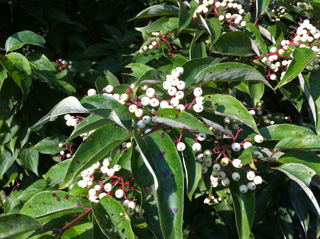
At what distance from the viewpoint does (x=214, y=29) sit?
143 cm

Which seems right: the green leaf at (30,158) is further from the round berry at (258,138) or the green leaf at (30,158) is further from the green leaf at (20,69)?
the round berry at (258,138)

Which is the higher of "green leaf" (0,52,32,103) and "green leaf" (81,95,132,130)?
"green leaf" (81,95,132,130)

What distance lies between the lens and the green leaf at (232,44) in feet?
4.73

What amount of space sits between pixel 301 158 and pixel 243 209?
0.31m

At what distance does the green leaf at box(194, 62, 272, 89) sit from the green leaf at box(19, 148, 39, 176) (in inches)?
54.8

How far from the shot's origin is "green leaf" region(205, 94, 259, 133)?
103 centimetres

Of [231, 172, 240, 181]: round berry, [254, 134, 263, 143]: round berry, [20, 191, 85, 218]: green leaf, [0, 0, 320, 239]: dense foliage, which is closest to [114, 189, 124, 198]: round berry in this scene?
[0, 0, 320, 239]: dense foliage

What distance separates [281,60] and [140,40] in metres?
1.44

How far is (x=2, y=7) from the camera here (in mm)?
2369

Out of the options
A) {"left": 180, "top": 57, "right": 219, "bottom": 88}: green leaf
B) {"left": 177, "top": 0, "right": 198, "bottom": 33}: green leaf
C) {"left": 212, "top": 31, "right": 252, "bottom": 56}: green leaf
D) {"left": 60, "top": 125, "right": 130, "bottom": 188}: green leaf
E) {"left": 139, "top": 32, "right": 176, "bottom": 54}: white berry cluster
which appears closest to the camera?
{"left": 60, "top": 125, "right": 130, "bottom": 188}: green leaf

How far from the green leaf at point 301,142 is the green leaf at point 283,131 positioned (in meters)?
0.10

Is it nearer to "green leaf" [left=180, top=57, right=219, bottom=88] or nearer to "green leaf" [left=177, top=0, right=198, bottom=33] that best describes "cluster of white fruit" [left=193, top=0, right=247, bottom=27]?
"green leaf" [left=177, top=0, right=198, bottom=33]

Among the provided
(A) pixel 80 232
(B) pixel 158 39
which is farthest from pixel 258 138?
(B) pixel 158 39

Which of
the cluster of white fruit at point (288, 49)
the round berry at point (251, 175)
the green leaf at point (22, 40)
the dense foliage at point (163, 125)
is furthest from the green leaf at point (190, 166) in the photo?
the green leaf at point (22, 40)
